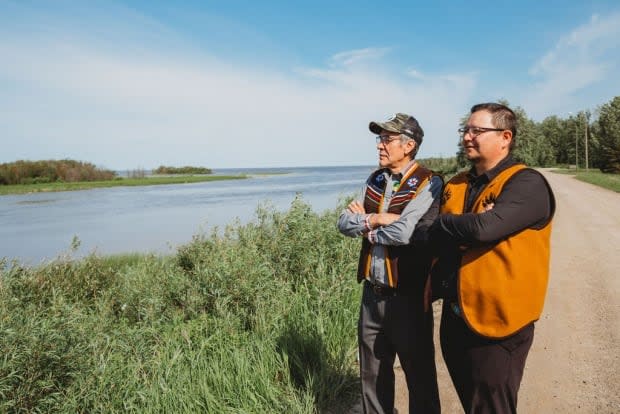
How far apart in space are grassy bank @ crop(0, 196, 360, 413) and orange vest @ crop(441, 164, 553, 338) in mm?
1705

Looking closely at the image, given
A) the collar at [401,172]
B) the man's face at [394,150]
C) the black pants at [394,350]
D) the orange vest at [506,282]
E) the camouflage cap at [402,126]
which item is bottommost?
the black pants at [394,350]

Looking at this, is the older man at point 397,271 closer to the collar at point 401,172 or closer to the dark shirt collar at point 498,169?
the collar at point 401,172

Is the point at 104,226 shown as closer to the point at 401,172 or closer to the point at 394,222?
the point at 401,172

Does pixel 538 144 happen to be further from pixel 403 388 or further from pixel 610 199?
pixel 403 388

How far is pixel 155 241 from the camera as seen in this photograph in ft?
53.0

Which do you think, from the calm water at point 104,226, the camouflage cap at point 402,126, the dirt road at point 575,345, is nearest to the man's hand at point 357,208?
the camouflage cap at point 402,126

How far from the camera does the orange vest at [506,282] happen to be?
6.54ft

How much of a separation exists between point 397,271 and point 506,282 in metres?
0.71

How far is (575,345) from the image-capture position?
4203mm

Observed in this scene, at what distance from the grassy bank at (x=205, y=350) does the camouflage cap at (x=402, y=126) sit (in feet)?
6.66

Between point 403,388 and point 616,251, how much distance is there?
245 inches

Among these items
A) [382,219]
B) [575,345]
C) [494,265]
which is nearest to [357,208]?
[382,219]

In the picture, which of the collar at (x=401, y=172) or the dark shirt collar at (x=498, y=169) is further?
the collar at (x=401, y=172)

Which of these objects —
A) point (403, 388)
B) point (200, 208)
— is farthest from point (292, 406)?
point (200, 208)
